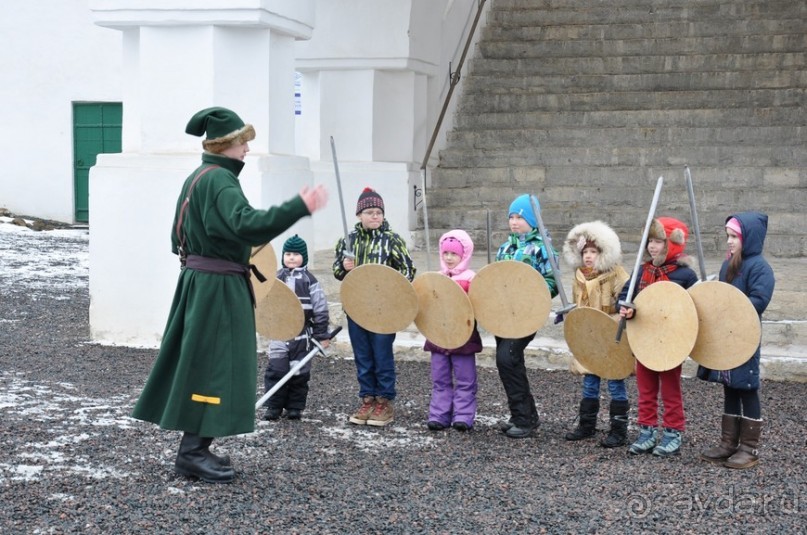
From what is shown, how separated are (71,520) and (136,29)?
501 centimetres

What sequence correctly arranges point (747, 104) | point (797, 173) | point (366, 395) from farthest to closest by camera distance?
point (747, 104)
point (797, 173)
point (366, 395)

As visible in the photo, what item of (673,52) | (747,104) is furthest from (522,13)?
(747,104)

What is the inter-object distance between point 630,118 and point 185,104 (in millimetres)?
5164

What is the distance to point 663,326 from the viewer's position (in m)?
5.26

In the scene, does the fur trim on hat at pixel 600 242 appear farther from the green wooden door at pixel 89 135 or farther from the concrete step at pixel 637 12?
the green wooden door at pixel 89 135

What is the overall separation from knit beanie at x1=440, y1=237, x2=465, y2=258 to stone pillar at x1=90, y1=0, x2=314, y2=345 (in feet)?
7.74

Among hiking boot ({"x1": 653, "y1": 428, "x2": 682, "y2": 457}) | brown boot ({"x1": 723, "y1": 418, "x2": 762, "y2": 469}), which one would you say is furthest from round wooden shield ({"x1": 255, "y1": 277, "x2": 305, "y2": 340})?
brown boot ({"x1": 723, "y1": 418, "x2": 762, "y2": 469})

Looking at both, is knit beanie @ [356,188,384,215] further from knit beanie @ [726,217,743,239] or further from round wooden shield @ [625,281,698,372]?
knit beanie @ [726,217,743,239]

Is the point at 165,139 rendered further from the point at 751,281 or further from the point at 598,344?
the point at 751,281

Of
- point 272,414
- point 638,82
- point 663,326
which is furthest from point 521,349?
point 638,82

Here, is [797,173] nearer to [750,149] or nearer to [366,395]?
[750,149]

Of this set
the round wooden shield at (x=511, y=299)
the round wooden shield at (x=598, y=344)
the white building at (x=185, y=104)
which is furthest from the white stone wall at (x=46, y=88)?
the round wooden shield at (x=598, y=344)

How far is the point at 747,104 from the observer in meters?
11.6

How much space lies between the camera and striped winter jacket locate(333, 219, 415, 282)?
614 cm
